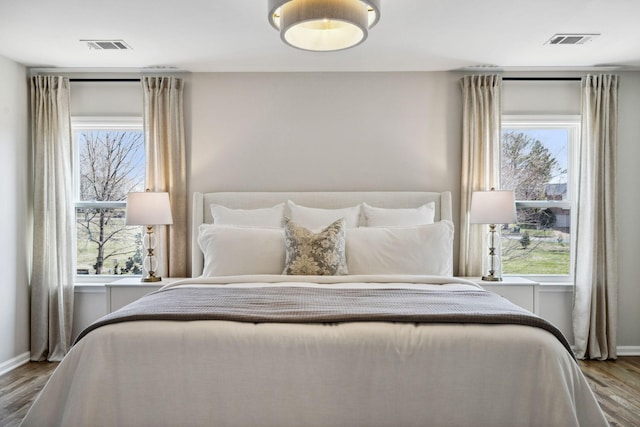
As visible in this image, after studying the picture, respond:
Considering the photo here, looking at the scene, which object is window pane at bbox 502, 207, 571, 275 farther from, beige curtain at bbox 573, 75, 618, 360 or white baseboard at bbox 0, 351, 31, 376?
white baseboard at bbox 0, 351, 31, 376

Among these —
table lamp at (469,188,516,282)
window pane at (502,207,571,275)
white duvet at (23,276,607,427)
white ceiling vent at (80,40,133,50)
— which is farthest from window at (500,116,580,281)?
white ceiling vent at (80,40,133,50)

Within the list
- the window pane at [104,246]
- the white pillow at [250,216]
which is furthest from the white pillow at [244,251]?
the window pane at [104,246]

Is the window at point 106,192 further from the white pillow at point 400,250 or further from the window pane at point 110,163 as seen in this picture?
the white pillow at point 400,250

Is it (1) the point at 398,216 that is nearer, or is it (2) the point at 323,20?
(2) the point at 323,20

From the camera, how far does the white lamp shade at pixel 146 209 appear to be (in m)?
3.52

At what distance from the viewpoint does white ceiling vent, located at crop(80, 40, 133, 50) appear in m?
3.29

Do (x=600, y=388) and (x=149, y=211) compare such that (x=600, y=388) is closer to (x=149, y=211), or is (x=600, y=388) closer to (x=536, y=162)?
(x=536, y=162)

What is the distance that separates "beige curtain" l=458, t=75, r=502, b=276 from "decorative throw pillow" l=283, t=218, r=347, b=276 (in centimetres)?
138

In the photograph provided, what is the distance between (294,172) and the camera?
401cm

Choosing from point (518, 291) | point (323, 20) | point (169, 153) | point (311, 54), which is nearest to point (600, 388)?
point (518, 291)

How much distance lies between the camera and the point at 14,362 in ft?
11.9

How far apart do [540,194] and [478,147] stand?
81 centimetres

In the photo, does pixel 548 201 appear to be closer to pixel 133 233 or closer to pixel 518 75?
pixel 518 75

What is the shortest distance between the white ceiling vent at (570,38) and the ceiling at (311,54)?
58 millimetres
